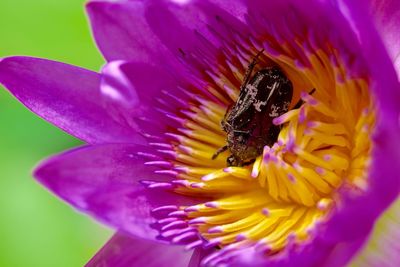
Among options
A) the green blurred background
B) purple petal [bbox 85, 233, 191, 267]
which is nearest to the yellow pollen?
purple petal [bbox 85, 233, 191, 267]

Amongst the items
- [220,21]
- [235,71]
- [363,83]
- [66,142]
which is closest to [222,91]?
[235,71]

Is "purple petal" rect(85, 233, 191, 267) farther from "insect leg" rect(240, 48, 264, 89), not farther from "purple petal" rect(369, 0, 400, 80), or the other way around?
"purple petal" rect(369, 0, 400, 80)

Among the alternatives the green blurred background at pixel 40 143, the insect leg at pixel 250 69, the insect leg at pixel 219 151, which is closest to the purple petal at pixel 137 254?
the insect leg at pixel 219 151

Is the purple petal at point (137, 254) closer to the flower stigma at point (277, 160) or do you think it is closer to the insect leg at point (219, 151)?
the flower stigma at point (277, 160)

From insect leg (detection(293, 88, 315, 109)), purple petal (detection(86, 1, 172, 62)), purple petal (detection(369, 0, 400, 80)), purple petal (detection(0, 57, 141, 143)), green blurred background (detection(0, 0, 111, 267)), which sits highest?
purple petal (detection(369, 0, 400, 80))

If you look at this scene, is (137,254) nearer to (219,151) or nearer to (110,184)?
(110,184)

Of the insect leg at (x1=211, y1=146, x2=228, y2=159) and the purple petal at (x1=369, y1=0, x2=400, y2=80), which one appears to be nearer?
the purple petal at (x1=369, y1=0, x2=400, y2=80)

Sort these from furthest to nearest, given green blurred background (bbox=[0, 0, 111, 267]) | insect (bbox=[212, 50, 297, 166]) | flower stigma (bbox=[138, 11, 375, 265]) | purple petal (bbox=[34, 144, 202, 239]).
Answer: green blurred background (bbox=[0, 0, 111, 267]) < insect (bbox=[212, 50, 297, 166]) < flower stigma (bbox=[138, 11, 375, 265]) < purple petal (bbox=[34, 144, 202, 239])
